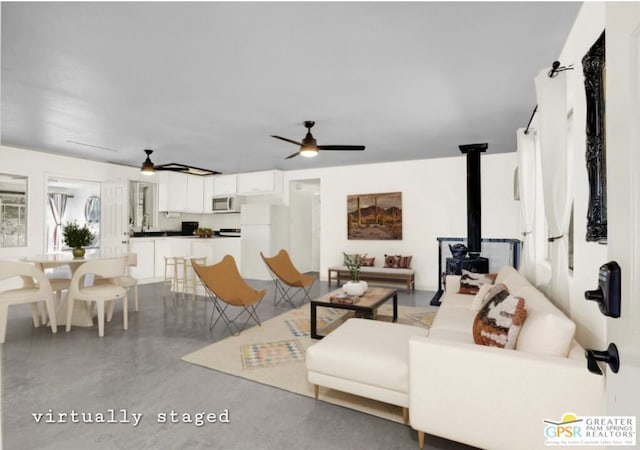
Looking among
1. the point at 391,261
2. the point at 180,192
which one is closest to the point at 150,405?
the point at 391,261

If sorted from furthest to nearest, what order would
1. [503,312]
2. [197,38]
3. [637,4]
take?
[197,38] → [503,312] → [637,4]

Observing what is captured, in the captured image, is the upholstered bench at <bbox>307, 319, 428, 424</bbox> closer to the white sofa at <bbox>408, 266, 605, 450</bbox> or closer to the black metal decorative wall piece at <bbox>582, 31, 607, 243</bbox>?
the white sofa at <bbox>408, 266, 605, 450</bbox>

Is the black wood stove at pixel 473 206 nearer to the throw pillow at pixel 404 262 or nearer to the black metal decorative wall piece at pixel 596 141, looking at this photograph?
the throw pillow at pixel 404 262

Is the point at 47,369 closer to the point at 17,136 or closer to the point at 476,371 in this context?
the point at 476,371

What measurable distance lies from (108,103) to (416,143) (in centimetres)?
427

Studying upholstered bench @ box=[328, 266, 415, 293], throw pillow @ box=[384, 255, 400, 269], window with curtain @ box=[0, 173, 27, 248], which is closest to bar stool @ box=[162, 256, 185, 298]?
window with curtain @ box=[0, 173, 27, 248]

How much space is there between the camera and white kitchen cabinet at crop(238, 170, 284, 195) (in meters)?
7.66

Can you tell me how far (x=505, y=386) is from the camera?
1.59 meters

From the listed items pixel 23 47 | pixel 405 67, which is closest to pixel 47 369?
pixel 23 47

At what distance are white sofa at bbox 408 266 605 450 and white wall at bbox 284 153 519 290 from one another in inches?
183

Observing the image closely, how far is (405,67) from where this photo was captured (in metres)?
2.78

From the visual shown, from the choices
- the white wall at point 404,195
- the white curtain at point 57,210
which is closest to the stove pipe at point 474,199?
the white wall at point 404,195

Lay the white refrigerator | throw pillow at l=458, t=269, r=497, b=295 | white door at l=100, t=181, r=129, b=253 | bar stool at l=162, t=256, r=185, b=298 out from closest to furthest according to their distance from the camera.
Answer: throw pillow at l=458, t=269, r=497, b=295 < bar stool at l=162, t=256, r=185, b=298 < white door at l=100, t=181, r=129, b=253 < the white refrigerator

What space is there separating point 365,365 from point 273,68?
248 cm
